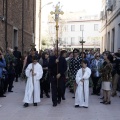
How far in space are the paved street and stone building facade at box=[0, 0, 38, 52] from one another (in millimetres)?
8789

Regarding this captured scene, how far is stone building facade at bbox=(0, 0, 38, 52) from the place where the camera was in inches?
763

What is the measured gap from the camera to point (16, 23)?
77.5 feet

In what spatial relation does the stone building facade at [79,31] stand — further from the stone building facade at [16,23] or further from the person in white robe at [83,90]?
the person in white robe at [83,90]

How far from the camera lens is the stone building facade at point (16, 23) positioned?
63.6ft

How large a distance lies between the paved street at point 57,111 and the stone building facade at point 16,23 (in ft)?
28.8

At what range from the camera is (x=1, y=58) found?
10750mm

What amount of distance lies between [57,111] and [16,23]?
1513 centimetres

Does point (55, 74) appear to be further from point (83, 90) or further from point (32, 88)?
point (83, 90)

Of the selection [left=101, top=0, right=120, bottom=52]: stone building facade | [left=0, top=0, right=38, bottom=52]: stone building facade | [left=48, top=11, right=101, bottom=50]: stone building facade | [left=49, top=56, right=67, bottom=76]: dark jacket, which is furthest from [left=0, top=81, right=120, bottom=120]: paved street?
[left=48, top=11, right=101, bottom=50]: stone building facade

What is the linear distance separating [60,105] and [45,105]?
50cm

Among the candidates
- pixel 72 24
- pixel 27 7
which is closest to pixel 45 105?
pixel 27 7

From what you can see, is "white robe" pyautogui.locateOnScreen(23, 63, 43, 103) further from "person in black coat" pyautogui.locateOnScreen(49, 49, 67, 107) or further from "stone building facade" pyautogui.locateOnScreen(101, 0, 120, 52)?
"stone building facade" pyautogui.locateOnScreen(101, 0, 120, 52)

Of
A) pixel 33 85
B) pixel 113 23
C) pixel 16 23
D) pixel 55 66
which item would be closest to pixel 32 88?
pixel 33 85

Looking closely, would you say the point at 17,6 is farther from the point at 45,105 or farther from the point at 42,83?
the point at 45,105
